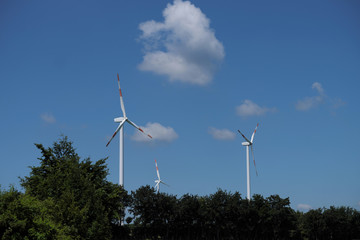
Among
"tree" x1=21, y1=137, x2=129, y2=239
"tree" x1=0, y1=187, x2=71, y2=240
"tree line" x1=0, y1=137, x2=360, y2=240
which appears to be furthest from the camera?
"tree line" x1=0, y1=137, x2=360, y2=240

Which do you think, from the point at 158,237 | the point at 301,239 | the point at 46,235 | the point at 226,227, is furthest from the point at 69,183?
the point at 301,239

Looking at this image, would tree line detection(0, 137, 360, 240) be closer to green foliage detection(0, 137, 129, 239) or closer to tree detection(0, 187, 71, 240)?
green foliage detection(0, 137, 129, 239)

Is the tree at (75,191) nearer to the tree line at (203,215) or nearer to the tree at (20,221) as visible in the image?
the tree line at (203,215)

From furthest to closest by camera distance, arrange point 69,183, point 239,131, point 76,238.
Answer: point 239,131 → point 69,183 → point 76,238

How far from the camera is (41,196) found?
52188 millimetres

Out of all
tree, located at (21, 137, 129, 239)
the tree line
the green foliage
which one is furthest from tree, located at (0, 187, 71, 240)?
the tree line

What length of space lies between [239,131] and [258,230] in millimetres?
24203

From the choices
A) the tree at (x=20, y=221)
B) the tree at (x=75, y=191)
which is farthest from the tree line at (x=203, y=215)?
the tree at (x=20, y=221)

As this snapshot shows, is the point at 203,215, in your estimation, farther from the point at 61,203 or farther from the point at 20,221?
the point at 20,221

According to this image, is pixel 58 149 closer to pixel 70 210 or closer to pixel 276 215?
pixel 70 210

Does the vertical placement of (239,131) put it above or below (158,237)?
above

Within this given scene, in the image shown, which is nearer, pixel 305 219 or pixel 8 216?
pixel 8 216

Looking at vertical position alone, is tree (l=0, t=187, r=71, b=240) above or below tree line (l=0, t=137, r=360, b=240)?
below

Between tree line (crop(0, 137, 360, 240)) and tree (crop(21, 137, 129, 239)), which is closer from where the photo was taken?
tree (crop(21, 137, 129, 239))
